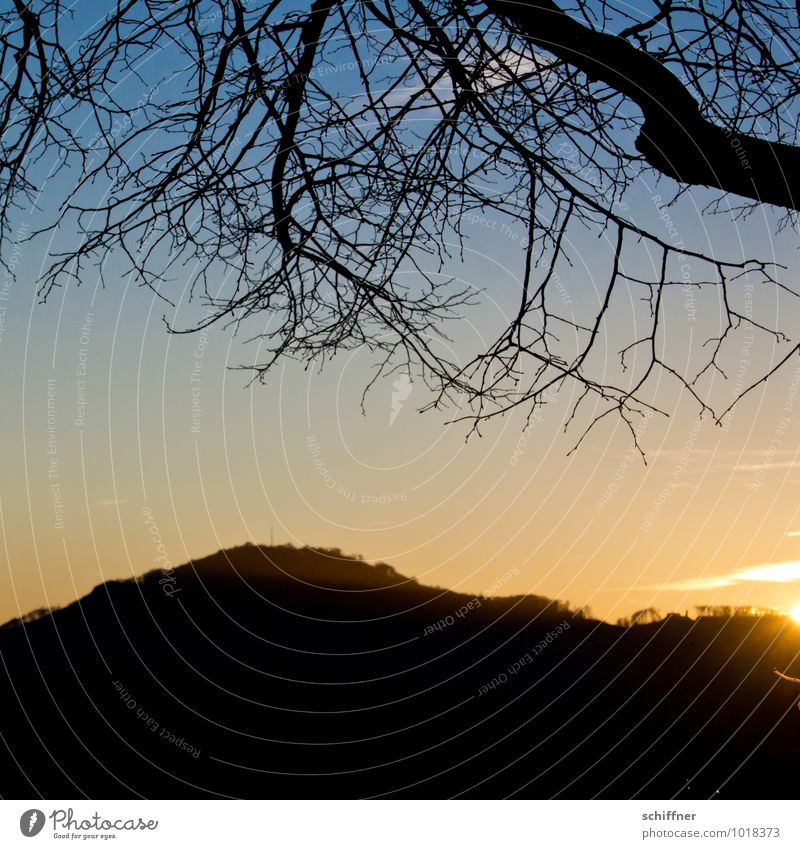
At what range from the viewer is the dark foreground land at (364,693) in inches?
215

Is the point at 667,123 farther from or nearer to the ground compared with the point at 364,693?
farther from the ground

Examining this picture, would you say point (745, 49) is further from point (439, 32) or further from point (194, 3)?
point (194, 3)

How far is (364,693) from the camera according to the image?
662 cm

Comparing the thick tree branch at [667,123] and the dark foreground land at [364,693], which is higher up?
the thick tree branch at [667,123]

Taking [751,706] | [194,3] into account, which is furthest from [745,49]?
[751,706]

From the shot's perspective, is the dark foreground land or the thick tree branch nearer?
the thick tree branch

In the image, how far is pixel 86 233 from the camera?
484 centimetres

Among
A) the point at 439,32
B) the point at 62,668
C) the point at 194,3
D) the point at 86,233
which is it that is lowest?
the point at 62,668

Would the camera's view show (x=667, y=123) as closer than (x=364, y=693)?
Yes

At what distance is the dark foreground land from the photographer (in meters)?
5.46

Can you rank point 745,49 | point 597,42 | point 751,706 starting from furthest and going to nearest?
point 751,706, point 745,49, point 597,42

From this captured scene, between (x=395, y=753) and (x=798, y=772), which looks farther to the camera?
(x=395, y=753)

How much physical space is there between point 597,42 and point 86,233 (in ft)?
8.77

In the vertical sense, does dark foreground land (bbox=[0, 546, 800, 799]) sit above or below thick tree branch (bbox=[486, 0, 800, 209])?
below
